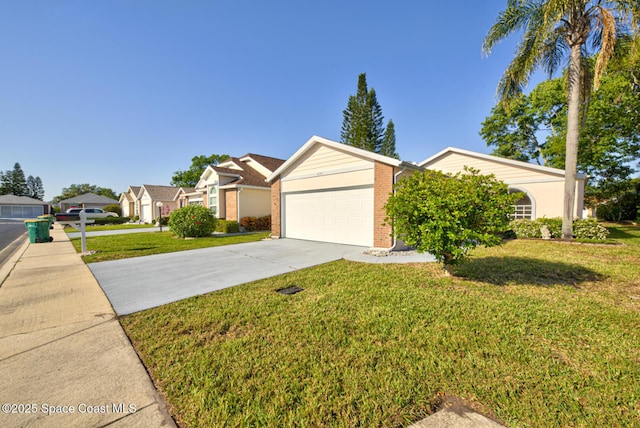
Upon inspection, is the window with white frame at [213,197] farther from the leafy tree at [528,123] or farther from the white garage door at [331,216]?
the leafy tree at [528,123]

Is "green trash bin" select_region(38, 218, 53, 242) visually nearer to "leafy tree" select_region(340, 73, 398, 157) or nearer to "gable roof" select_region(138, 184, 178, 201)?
"gable roof" select_region(138, 184, 178, 201)

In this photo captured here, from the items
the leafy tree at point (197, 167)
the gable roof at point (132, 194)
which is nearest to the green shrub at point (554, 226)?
the gable roof at point (132, 194)

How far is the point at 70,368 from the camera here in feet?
8.48

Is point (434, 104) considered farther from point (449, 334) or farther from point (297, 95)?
point (449, 334)

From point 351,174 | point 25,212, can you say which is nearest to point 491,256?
point 351,174

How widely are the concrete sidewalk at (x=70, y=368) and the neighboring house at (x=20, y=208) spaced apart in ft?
189

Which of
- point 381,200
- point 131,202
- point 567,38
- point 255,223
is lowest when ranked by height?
point 255,223

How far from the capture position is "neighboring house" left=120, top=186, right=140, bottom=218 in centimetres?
3392

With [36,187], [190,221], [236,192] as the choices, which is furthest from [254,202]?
[36,187]

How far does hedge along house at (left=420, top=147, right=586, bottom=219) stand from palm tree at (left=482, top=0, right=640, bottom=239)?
2.92 metres

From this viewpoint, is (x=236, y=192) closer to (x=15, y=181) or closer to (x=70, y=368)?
(x=70, y=368)

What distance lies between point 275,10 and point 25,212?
5877cm

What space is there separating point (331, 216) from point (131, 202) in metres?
37.8

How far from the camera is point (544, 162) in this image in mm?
23797
